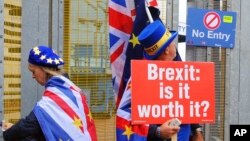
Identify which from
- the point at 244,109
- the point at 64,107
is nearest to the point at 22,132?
the point at 64,107

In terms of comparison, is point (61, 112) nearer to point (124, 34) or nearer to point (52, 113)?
point (52, 113)

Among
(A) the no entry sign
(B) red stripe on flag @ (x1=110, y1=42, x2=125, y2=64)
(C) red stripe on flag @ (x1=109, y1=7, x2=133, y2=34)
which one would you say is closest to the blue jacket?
(B) red stripe on flag @ (x1=110, y1=42, x2=125, y2=64)

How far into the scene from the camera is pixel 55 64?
14.0 feet

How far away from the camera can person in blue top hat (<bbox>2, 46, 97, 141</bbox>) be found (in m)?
4.12

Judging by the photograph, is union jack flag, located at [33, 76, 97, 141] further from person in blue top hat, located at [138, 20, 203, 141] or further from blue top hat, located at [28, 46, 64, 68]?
person in blue top hat, located at [138, 20, 203, 141]

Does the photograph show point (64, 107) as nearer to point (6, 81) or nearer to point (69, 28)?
point (6, 81)

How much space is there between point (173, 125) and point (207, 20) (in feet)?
8.98

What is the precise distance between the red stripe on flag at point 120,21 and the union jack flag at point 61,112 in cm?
105

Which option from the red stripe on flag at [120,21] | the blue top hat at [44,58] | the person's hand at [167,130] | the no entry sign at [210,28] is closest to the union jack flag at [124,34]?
the red stripe on flag at [120,21]

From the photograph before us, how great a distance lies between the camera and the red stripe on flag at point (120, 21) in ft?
17.0

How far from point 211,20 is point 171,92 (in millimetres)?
2583

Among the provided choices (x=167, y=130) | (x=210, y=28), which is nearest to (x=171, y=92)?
(x=167, y=130)

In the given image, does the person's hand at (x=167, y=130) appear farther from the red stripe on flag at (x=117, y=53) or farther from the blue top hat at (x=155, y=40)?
the red stripe on flag at (x=117, y=53)

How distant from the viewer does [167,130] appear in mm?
3988
